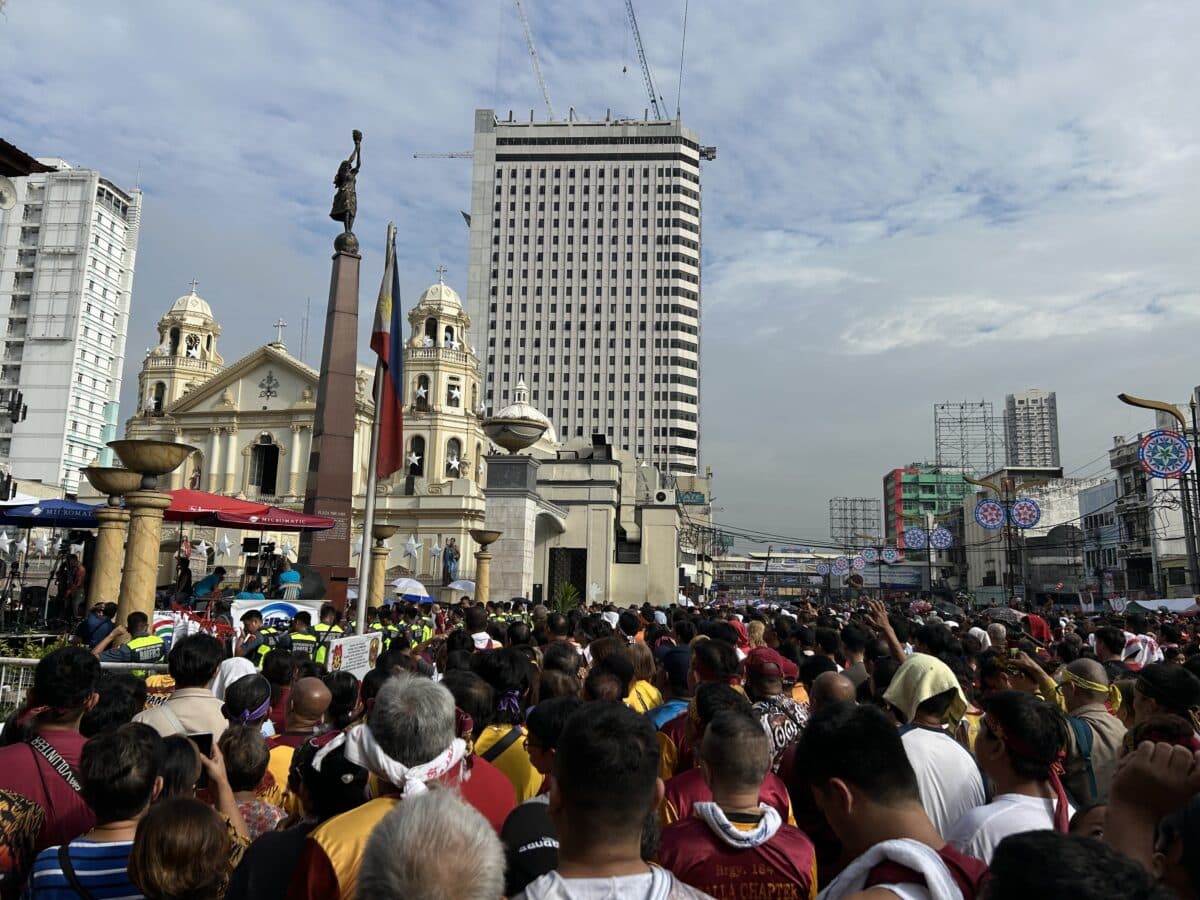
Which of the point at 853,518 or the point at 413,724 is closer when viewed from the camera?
the point at 413,724

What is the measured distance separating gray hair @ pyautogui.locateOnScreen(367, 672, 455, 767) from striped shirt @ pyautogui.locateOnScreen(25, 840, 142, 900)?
85 cm

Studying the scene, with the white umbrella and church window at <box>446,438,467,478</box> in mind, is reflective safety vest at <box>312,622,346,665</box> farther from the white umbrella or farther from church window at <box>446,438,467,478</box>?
church window at <box>446,438,467,478</box>

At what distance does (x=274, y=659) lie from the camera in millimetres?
5734

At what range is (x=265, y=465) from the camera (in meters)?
50.3

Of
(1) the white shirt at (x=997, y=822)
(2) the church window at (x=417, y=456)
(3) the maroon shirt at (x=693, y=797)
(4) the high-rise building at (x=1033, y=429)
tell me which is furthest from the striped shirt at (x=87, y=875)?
(4) the high-rise building at (x=1033, y=429)

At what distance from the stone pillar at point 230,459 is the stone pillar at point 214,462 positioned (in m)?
0.41

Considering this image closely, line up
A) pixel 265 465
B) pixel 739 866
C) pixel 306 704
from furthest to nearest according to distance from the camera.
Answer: pixel 265 465 → pixel 306 704 → pixel 739 866

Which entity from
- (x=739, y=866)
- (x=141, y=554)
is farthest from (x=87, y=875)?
(x=141, y=554)

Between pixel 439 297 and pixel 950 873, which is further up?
pixel 439 297

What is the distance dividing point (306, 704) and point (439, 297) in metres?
52.6

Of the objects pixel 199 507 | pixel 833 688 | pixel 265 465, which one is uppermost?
pixel 265 465

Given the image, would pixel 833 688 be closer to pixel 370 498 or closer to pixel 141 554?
pixel 370 498

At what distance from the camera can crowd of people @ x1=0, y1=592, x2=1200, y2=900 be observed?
6.26 feet

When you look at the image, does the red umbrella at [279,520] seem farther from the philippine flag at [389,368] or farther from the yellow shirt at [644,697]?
the yellow shirt at [644,697]
